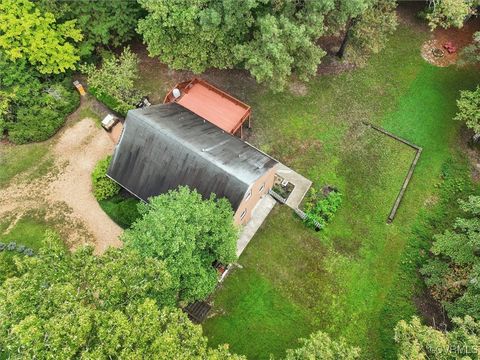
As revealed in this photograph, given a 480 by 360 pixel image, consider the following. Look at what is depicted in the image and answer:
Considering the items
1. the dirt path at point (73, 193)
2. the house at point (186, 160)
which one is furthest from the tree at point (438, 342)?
the dirt path at point (73, 193)

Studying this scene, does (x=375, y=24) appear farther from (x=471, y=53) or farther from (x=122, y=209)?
(x=122, y=209)

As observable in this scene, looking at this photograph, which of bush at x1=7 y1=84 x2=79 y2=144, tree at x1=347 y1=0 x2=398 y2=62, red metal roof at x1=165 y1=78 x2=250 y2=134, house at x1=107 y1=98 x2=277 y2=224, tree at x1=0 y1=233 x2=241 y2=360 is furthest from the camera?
bush at x1=7 y1=84 x2=79 y2=144

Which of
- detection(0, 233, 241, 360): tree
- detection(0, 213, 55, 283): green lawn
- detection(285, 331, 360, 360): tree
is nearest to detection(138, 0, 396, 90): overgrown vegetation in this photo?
detection(0, 213, 55, 283): green lawn

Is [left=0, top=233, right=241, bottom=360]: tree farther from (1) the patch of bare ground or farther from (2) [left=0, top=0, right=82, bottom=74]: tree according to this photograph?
(2) [left=0, top=0, right=82, bottom=74]: tree

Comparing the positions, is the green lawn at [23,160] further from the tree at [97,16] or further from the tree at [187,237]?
the tree at [187,237]

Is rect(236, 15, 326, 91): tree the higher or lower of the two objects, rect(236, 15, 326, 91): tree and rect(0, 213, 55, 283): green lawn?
the higher

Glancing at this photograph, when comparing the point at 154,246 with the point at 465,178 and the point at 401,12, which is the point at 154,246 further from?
the point at 401,12

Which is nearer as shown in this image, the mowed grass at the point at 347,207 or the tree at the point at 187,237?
the tree at the point at 187,237
